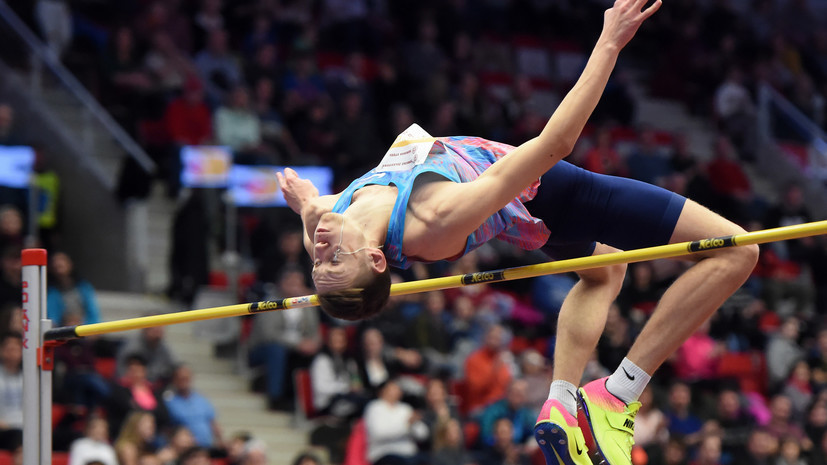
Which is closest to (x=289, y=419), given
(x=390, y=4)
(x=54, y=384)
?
(x=54, y=384)

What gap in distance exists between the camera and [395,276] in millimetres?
9789

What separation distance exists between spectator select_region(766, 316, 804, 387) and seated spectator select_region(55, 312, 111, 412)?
247 inches

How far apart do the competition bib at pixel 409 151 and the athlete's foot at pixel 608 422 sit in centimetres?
106

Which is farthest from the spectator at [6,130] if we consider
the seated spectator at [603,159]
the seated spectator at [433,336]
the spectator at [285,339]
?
the seated spectator at [603,159]

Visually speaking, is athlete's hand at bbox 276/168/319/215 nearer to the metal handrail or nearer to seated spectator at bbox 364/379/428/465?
seated spectator at bbox 364/379/428/465

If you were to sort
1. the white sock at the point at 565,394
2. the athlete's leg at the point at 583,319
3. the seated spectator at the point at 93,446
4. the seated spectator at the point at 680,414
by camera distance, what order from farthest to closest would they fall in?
1. the seated spectator at the point at 680,414
2. the seated spectator at the point at 93,446
3. the athlete's leg at the point at 583,319
4. the white sock at the point at 565,394

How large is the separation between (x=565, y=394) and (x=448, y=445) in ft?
13.8

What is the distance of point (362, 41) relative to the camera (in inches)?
529

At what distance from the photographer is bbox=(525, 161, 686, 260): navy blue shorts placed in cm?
432

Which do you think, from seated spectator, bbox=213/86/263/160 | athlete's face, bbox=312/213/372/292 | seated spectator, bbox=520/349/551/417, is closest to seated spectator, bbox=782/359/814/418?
seated spectator, bbox=520/349/551/417

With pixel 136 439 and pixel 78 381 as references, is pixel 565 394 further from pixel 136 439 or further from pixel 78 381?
pixel 78 381

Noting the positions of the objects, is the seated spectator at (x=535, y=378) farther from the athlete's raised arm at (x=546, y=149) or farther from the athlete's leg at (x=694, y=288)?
the athlete's raised arm at (x=546, y=149)

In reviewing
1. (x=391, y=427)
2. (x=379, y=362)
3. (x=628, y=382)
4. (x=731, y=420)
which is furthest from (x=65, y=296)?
(x=731, y=420)

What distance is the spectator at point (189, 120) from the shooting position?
10.7 meters
